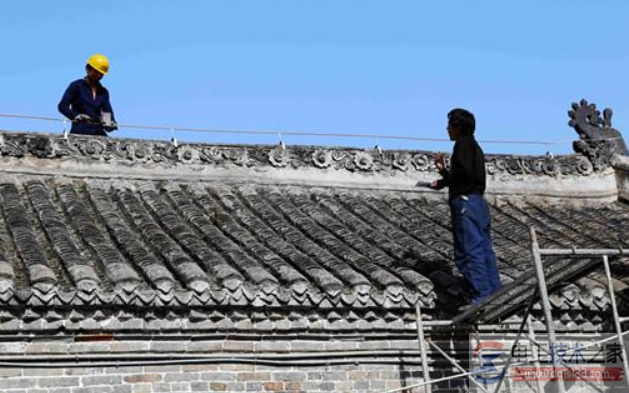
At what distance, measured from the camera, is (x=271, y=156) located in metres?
11.2

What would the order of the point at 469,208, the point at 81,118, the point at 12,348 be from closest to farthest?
the point at 12,348, the point at 469,208, the point at 81,118

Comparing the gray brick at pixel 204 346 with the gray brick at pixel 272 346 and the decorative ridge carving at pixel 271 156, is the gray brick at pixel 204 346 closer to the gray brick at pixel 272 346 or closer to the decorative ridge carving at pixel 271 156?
the gray brick at pixel 272 346

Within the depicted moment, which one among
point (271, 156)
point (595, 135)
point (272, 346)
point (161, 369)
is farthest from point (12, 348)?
point (595, 135)

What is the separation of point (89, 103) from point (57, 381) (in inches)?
177

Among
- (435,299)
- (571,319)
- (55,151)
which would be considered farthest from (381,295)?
(55,151)

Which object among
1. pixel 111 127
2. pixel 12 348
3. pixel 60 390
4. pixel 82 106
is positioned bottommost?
pixel 60 390

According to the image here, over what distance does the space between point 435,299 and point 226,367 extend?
5.57 ft

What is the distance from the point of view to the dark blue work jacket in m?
11.0

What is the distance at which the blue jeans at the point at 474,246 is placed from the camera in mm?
8062

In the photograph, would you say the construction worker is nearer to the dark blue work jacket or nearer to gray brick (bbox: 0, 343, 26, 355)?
the dark blue work jacket

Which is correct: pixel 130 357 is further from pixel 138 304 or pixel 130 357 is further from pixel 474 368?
pixel 474 368

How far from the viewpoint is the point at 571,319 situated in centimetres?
858

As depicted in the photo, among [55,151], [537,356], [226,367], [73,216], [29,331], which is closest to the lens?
[29,331]

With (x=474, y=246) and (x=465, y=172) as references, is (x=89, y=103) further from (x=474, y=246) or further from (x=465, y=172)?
(x=474, y=246)
